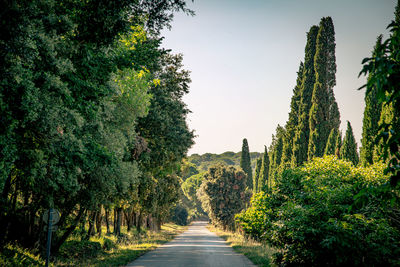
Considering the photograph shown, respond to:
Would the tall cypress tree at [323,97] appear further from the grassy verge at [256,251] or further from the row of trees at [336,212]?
the row of trees at [336,212]

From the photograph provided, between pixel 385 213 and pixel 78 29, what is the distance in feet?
32.3

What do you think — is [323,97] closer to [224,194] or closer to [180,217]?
[224,194]

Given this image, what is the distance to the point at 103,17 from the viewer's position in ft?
27.3

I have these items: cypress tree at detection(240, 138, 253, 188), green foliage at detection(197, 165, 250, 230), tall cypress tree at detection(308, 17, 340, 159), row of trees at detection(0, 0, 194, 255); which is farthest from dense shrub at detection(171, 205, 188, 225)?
row of trees at detection(0, 0, 194, 255)

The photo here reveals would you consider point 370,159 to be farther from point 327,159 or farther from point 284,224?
point 284,224

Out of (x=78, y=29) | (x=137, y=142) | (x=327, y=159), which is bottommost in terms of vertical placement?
(x=327, y=159)

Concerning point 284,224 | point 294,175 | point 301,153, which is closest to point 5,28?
point 284,224

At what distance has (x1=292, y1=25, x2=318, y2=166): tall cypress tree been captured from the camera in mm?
34094

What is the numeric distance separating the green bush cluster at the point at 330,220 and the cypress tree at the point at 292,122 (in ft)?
86.7

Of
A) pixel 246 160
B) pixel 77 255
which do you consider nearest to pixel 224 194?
pixel 246 160

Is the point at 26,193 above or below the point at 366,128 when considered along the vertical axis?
below

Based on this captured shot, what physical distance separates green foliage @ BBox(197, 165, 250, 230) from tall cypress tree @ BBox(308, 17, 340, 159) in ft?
61.2

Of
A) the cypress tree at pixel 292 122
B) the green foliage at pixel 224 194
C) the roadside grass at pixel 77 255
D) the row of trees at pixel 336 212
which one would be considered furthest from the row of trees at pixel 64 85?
the green foliage at pixel 224 194

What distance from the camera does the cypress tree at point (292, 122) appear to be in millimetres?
38406
